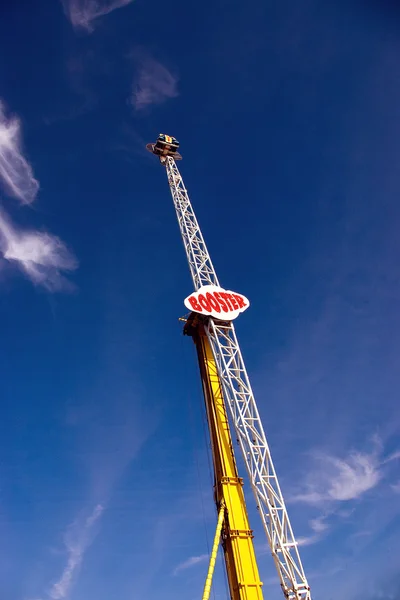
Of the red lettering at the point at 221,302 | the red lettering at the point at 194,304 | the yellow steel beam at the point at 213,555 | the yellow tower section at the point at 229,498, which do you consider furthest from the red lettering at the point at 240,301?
the yellow steel beam at the point at 213,555

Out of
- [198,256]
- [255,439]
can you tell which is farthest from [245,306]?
[255,439]

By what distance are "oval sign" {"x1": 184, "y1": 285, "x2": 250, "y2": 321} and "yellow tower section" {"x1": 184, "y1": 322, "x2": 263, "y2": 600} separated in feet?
14.0

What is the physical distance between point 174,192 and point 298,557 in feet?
147

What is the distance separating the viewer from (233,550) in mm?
32719

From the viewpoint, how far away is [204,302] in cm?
4359

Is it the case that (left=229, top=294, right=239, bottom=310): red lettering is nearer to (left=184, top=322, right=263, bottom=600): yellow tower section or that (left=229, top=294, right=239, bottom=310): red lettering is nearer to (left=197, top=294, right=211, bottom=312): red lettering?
(left=197, top=294, right=211, bottom=312): red lettering

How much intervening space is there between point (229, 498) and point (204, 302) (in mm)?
18312

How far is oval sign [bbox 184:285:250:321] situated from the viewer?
141ft

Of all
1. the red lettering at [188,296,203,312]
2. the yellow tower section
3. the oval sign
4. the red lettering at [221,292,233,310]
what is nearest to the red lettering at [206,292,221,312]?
the oval sign

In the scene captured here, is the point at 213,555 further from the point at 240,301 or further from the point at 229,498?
the point at 240,301

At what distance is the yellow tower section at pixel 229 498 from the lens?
31.8m

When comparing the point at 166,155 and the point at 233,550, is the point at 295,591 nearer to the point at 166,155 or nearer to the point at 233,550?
the point at 233,550

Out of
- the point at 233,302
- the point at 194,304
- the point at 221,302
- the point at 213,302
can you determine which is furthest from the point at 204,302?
the point at 233,302

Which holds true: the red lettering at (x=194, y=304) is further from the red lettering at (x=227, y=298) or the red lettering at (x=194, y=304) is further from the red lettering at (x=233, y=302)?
the red lettering at (x=233, y=302)
